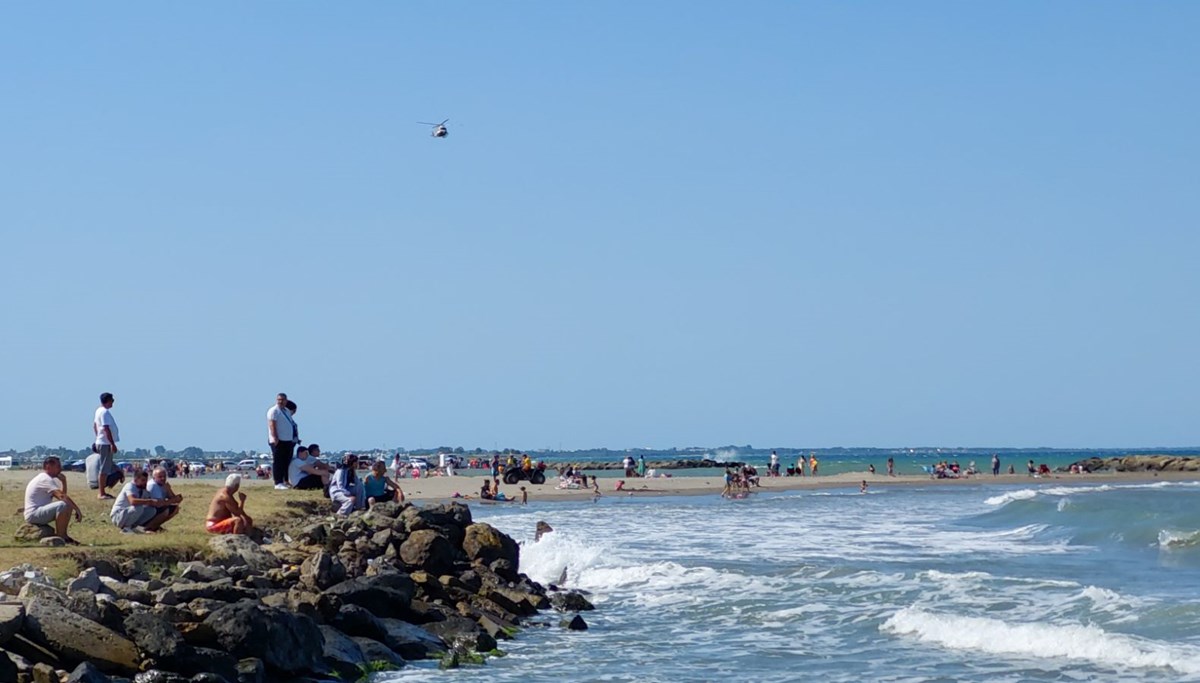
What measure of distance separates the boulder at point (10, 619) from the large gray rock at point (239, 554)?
16.3ft

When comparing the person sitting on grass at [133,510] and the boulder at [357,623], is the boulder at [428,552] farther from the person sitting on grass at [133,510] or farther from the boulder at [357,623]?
the boulder at [357,623]

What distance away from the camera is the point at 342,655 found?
566 inches

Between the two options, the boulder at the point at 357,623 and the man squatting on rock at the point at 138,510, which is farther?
the man squatting on rock at the point at 138,510

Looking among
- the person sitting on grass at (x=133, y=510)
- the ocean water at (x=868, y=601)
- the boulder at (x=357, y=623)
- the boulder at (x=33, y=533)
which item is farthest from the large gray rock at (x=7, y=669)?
the person sitting on grass at (x=133, y=510)

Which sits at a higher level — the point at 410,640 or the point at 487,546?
the point at 487,546

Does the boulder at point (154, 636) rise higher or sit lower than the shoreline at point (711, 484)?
lower

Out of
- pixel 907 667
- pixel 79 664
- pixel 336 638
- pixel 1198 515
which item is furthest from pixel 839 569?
pixel 1198 515

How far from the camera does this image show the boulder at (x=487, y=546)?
72.7 ft

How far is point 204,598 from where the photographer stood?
44.1 ft

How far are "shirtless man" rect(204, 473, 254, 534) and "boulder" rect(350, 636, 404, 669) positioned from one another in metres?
4.57

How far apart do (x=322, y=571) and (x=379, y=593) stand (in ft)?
2.39

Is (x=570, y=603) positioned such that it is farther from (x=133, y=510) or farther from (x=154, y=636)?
(x=154, y=636)

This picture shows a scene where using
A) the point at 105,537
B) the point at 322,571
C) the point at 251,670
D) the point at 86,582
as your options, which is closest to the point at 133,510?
the point at 105,537

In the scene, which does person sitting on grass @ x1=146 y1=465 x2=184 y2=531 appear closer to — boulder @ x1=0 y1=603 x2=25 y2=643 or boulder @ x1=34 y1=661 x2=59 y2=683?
boulder @ x1=0 y1=603 x2=25 y2=643
